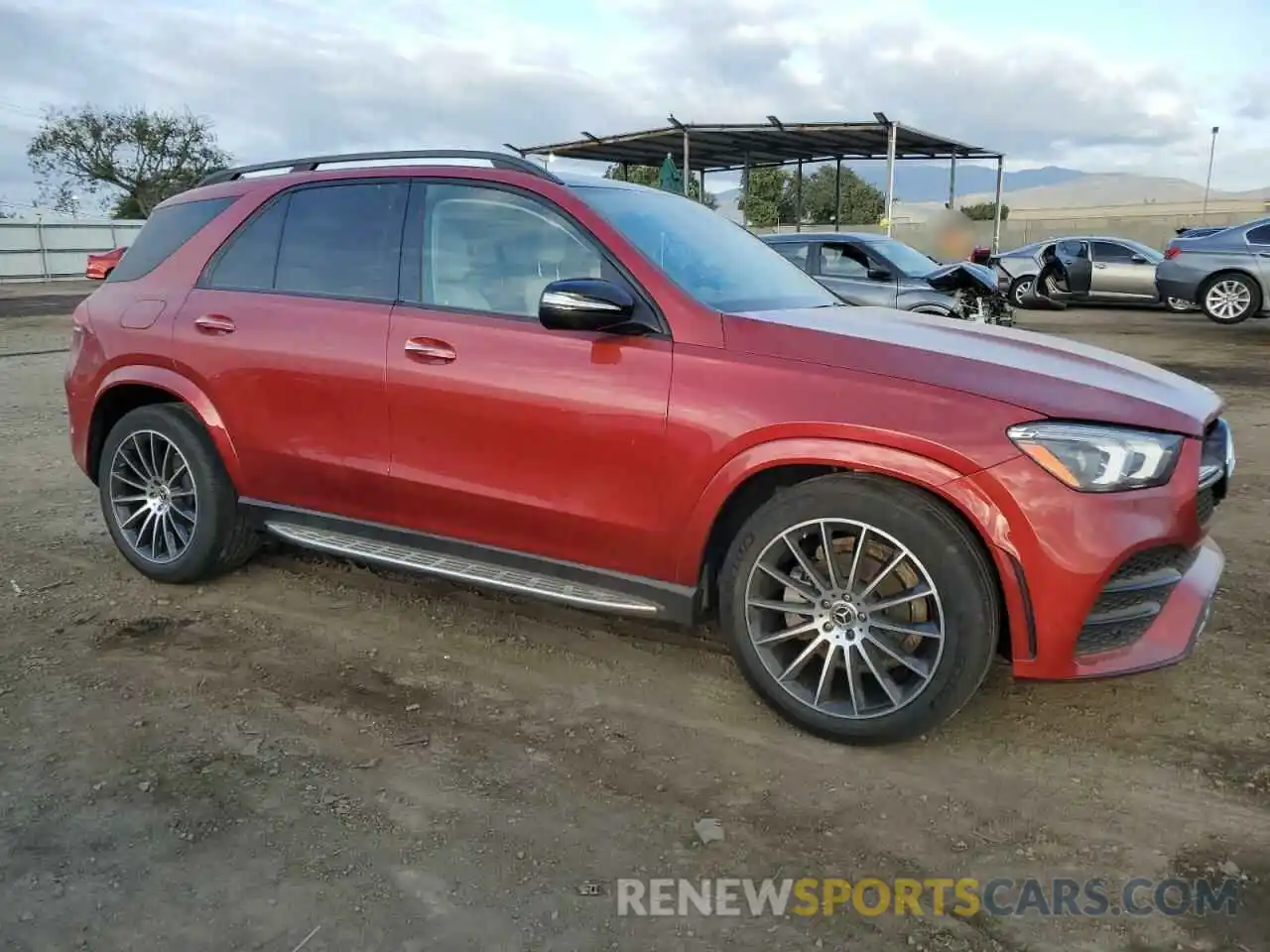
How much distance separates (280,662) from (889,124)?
872 inches

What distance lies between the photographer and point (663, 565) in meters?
3.20

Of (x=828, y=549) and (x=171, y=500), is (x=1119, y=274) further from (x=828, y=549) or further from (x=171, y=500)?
(x=171, y=500)

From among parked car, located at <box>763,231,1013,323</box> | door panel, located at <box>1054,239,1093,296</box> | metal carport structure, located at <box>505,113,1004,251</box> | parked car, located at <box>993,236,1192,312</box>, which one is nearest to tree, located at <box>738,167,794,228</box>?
metal carport structure, located at <box>505,113,1004,251</box>

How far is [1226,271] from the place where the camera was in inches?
588

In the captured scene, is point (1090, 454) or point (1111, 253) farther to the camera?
point (1111, 253)

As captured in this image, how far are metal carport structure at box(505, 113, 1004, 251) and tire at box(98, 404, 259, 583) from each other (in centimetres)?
1862

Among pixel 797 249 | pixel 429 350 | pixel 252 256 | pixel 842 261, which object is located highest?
pixel 797 249

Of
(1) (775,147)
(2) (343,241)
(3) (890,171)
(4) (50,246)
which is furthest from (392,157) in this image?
(4) (50,246)

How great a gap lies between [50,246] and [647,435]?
37602mm

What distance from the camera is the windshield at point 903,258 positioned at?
11.3 metres

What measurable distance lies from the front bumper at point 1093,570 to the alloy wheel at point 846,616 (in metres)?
0.26

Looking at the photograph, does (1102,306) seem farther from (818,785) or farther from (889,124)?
(818,785)

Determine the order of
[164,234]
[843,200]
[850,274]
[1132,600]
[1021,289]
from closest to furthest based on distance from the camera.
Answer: [1132,600] < [164,234] < [850,274] < [1021,289] < [843,200]

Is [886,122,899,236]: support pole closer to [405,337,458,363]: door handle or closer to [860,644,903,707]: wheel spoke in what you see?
[405,337,458,363]: door handle
